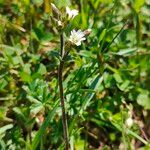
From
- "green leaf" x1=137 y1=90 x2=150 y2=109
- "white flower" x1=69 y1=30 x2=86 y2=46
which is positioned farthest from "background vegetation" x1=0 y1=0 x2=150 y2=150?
"white flower" x1=69 y1=30 x2=86 y2=46

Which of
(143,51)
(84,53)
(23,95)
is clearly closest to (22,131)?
(23,95)

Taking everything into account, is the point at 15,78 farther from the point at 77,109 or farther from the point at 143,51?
the point at 143,51

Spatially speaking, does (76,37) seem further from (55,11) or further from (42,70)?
(42,70)

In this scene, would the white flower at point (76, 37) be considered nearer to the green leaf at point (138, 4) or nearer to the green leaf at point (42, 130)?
the green leaf at point (42, 130)

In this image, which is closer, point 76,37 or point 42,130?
point 76,37

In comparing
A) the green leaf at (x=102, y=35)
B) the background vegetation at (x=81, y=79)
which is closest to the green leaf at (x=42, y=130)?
the background vegetation at (x=81, y=79)

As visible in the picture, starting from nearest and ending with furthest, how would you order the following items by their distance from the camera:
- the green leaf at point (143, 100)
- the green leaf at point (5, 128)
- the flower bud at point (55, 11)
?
1. the flower bud at point (55, 11)
2. the green leaf at point (5, 128)
3. the green leaf at point (143, 100)

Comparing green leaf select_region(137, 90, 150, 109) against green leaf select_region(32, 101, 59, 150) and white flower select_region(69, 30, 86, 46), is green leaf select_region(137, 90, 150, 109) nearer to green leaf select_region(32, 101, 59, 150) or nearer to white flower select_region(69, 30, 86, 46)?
green leaf select_region(32, 101, 59, 150)

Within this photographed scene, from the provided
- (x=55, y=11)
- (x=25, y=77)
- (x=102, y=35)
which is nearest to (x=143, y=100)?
(x=102, y=35)
